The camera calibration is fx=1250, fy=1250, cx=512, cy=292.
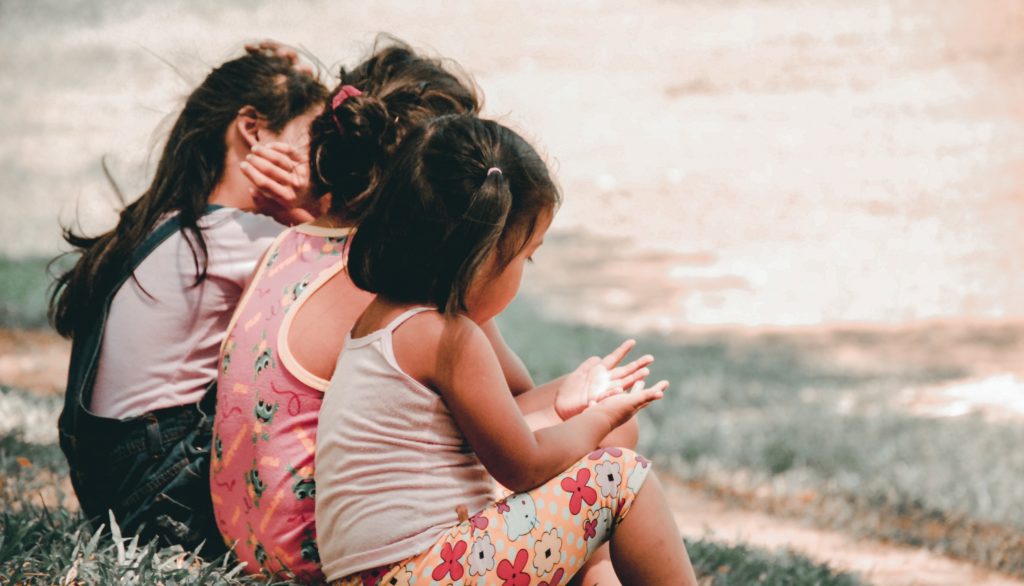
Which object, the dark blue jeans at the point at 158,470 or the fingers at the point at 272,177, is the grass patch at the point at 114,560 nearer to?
the dark blue jeans at the point at 158,470

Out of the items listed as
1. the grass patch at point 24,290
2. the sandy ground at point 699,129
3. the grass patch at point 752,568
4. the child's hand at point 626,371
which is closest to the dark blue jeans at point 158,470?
the child's hand at point 626,371

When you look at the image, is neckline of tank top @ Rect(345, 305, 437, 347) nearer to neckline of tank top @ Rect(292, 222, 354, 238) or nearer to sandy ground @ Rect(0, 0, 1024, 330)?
neckline of tank top @ Rect(292, 222, 354, 238)

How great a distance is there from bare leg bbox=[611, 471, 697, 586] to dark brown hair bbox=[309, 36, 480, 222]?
0.77m

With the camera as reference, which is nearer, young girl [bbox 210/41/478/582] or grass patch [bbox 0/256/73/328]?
young girl [bbox 210/41/478/582]

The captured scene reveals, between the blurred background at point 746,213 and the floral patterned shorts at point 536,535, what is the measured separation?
563mm

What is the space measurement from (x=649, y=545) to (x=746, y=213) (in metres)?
8.34

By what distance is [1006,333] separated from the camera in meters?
6.99

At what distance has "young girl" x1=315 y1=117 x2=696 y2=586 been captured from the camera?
207 centimetres

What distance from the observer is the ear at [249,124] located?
278 cm

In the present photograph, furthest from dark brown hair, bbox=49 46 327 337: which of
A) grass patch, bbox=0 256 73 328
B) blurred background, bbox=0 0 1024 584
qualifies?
grass patch, bbox=0 256 73 328

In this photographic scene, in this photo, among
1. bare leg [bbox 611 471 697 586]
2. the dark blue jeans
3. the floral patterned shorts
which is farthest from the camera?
the dark blue jeans

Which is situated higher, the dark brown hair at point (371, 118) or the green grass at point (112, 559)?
the dark brown hair at point (371, 118)

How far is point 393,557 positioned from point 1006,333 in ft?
18.9

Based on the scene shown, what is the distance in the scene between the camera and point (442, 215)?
2.11 m
